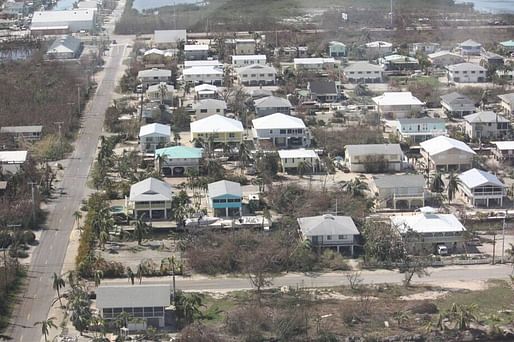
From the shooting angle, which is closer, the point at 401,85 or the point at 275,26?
the point at 401,85

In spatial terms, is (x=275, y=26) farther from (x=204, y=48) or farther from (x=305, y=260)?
(x=305, y=260)

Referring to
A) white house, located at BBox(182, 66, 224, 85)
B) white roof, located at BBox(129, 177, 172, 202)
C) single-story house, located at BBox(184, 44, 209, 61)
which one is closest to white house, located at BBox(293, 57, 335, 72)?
white house, located at BBox(182, 66, 224, 85)

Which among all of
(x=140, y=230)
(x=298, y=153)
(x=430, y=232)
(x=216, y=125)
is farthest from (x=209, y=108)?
(x=430, y=232)

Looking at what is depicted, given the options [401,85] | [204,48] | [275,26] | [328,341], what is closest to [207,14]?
[275,26]

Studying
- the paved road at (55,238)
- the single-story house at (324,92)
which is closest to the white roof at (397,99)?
the single-story house at (324,92)

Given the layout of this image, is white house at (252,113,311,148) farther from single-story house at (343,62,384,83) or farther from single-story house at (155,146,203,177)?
single-story house at (343,62,384,83)
